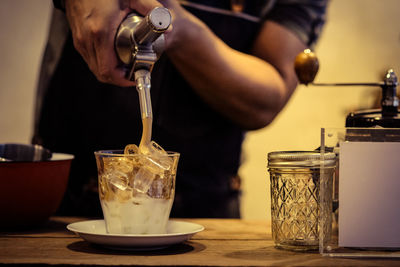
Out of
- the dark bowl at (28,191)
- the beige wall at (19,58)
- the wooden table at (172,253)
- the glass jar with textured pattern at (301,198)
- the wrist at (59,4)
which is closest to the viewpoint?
the wooden table at (172,253)

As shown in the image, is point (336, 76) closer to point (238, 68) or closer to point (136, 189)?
point (238, 68)

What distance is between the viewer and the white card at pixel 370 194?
755mm

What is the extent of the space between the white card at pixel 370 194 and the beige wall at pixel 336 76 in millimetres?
2694

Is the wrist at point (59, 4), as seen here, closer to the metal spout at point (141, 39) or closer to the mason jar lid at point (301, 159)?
the metal spout at point (141, 39)

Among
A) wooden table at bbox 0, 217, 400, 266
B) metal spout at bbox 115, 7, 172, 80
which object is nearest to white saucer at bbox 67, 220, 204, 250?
wooden table at bbox 0, 217, 400, 266

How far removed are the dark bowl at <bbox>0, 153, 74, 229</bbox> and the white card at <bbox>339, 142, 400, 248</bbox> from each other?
49 centimetres

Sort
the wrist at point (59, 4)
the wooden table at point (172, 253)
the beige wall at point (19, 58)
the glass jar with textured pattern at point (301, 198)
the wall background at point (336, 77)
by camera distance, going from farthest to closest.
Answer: the wall background at point (336, 77) < the beige wall at point (19, 58) < the wrist at point (59, 4) < the glass jar with textured pattern at point (301, 198) < the wooden table at point (172, 253)

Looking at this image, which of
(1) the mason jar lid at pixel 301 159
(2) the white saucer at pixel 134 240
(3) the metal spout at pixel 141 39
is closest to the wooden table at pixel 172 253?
(2) the white saucer at pixel 134 240

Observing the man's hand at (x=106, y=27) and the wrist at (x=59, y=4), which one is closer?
the man's hand at (x=106, y=27)

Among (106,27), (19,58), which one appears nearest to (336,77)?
(19,58)

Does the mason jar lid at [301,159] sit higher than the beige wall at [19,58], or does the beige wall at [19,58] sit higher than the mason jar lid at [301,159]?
the beige wall at [19,58]

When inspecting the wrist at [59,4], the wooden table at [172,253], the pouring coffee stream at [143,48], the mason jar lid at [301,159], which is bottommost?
the wooden table at [172,253]

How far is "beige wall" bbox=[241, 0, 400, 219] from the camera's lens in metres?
3.48

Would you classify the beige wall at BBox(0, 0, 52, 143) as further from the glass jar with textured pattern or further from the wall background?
the glass jar with textured pattern
